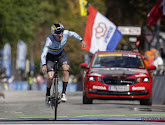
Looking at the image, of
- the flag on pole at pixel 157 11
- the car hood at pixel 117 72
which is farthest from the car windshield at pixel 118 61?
the flag on pole at pixel 157 11

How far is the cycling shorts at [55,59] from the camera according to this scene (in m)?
13.5

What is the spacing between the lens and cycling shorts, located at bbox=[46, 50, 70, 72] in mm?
13540

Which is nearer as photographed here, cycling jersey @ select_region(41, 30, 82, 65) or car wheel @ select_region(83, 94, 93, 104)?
cycling jersey @ select_region(41, 30, 82, 65)

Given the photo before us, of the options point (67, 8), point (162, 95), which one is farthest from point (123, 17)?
point (67, 8)

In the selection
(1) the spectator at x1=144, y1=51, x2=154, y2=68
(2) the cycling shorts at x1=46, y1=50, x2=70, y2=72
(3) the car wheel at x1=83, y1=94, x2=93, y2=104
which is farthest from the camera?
(1) the spectator at x1=144, y1=51, x2=154, y2=68

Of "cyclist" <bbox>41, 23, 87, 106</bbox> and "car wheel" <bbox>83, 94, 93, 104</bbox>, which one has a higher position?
"cyclist" <bbox>41, 23, 87, 106</bbox>

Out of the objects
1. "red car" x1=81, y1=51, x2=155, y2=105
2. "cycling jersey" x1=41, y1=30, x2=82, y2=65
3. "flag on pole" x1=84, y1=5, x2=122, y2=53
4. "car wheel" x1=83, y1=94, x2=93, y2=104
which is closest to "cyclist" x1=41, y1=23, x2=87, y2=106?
"cycling jersey" x1=41, y1=30, x2=82, y2=65

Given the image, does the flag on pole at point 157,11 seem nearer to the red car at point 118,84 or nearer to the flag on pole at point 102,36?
the flag on pole at point 102,36

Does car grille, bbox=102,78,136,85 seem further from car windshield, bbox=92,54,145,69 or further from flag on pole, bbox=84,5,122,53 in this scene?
flag on pole, bbox=84,5,122,53

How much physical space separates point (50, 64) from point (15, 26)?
38150mm

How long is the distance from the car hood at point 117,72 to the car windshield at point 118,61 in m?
0.42

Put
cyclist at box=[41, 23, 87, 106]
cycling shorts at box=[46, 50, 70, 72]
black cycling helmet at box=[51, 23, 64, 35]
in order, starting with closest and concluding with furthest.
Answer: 1. black cycling helmet at box=[51, 23, 64, 35]
2. cyclist at box=[41, 23, 87, 106]
3. cycling shorts at box=[46, 50, 70, 72]

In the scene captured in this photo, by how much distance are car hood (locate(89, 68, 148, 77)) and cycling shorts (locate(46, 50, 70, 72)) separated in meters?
3.86

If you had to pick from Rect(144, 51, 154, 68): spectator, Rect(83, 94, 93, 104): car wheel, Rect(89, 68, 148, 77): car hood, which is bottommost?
Rect(83, 94, 93, 104): car wheel
